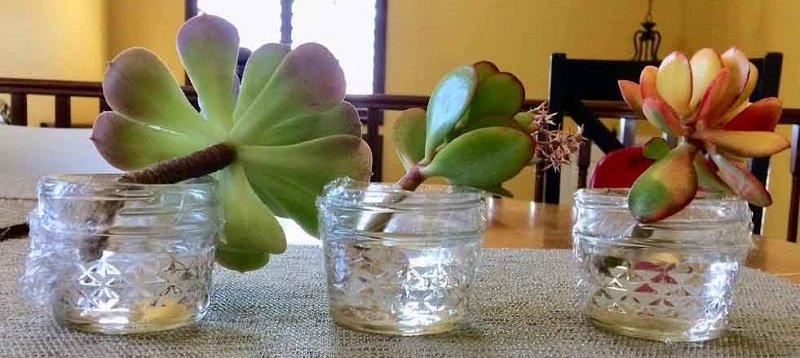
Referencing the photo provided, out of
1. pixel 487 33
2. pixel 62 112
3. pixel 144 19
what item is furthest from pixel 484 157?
pixel 144 19

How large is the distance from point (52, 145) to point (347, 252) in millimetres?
1211

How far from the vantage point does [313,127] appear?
38 cm

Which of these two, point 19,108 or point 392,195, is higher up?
point 392,195

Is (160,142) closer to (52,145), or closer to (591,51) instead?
(52,145)

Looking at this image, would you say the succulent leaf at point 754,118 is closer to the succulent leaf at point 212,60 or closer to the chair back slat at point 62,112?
the succulent leaf at point 212,60

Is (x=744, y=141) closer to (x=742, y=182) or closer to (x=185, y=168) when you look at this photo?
(x=742, y=182)

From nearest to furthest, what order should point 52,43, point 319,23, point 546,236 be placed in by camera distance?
point 546,236, point 52,43, point 319,23

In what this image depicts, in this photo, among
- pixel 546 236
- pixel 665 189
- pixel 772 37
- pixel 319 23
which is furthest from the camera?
pixel 319 23

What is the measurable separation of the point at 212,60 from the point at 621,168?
0.21 metres

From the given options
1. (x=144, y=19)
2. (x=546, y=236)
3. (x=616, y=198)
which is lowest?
(x=546, y=236)

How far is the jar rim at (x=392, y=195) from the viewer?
1.13 feet

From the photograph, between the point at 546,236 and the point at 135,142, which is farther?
the point at 546,236

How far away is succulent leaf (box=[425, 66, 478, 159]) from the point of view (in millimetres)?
337

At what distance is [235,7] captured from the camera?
3.97m
